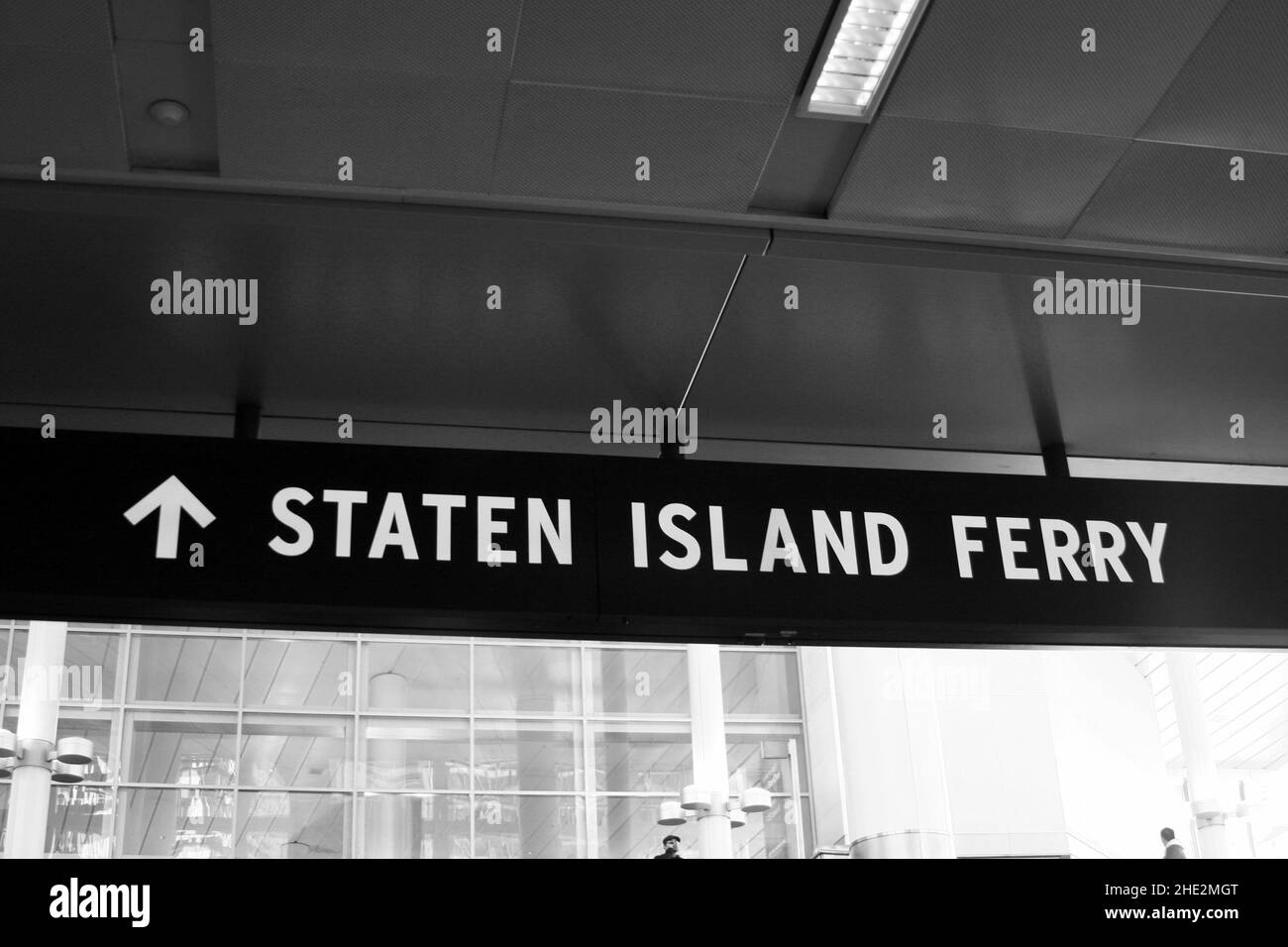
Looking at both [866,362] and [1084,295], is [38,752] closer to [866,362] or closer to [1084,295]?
[866,362]

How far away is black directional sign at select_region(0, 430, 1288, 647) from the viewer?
3.07 metres

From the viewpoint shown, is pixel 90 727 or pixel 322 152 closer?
pixel 322 152

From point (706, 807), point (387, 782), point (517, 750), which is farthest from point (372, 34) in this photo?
point (517, 750)

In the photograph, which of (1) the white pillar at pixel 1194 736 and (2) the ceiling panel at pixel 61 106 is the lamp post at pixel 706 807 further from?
(2) the ceiling panel at pixel 61 106

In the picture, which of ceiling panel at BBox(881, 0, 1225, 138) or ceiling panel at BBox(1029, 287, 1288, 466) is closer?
ceiling panel at BBox(881, 0, 1225, 138)

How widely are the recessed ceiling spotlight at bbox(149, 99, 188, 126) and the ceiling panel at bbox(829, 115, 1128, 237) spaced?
60.8 inches

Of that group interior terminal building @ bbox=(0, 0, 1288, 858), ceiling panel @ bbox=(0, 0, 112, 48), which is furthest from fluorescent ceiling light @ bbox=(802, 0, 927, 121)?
ceiling panel @ bbox=(0, 0, 112, 48)

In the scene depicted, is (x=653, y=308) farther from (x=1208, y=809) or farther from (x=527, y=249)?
(x=1208, y=809)

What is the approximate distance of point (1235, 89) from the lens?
302cm

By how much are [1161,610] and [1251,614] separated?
0.27m

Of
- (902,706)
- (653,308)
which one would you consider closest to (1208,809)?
(902,706)

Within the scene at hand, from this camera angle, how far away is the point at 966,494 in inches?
141

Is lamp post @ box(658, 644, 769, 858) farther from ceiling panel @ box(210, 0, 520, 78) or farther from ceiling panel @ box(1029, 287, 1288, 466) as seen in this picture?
ceiling panel @ box(210, 0, 520, 78)

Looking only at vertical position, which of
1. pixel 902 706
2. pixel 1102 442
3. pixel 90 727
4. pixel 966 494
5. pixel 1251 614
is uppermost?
pixel 90 727
